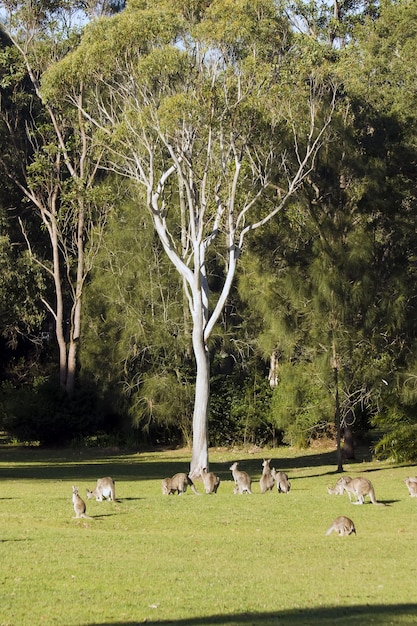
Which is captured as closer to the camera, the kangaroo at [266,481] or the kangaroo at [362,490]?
the kangaroo at [362,490]

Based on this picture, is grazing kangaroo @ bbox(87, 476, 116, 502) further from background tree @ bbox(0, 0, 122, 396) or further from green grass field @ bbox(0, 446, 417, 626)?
background tree @ bbox(0, 0, 122, 396)

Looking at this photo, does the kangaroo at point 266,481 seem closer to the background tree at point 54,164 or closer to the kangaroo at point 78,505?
the kangaroo at point 78,505

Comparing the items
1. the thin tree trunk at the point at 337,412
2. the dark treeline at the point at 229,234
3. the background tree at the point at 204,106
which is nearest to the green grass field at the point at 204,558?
the thin tree trunk at the point at 337,412

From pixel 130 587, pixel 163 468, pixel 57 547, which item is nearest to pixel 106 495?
pixel 57 547

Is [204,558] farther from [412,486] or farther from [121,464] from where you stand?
[121,464]

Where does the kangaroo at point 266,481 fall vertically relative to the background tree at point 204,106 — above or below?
below

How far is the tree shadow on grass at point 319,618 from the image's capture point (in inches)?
403

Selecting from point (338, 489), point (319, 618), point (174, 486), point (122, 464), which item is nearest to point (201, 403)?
point (174, 486)

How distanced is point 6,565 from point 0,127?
38.6m

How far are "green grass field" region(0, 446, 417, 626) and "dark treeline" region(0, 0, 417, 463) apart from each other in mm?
7416

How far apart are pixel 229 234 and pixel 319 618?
797 inches

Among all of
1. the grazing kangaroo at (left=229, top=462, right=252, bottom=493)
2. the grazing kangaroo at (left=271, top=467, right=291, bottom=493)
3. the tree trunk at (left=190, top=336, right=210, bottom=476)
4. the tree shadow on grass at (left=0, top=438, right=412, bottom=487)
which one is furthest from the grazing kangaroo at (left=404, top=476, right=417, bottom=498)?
the tree trunk at (left=190, top=336, right=210, bottom=476)

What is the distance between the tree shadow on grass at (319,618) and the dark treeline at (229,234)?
18267 millimetres

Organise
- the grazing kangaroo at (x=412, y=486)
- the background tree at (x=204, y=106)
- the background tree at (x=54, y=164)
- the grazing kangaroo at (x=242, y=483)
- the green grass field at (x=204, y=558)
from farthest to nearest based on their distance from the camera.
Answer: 1. the background tree at (x=54, y=164)
2. the background tree at (x=204, y=106)
3. the grazing kangaroo at (x=242, y=483)
4. the grazing kangaroo at (x=412, y=486)
5. the green grass field at (x=204, y=558)
